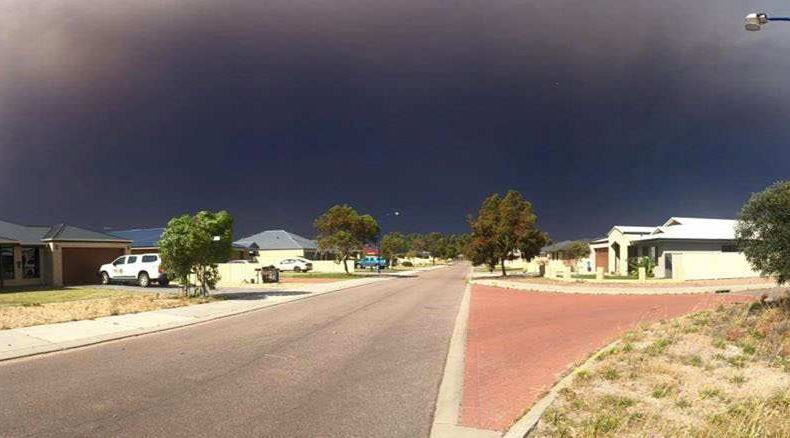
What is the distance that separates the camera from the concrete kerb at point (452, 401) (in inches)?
233

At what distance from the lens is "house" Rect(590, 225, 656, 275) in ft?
143

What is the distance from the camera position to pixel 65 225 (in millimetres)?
36312

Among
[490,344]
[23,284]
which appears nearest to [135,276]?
[23,284]

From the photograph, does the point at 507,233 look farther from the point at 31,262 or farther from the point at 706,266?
the point at 31,262

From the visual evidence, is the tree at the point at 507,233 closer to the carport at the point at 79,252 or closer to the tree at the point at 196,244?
the tree at the point at 196,244

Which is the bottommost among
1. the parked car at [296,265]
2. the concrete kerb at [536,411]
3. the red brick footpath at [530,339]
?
the parked car at [296,265]

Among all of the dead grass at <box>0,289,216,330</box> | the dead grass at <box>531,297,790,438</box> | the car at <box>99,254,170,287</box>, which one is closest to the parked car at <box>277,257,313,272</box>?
the car at <box>99,254,170,287</box>

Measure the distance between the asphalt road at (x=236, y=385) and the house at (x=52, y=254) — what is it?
Result: 24249 millimetres

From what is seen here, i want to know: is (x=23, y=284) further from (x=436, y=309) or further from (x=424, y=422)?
(x=424, y=422)

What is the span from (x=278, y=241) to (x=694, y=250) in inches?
2303

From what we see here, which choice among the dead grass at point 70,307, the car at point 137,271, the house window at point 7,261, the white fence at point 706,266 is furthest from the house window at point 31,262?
the white fence at point 706,266

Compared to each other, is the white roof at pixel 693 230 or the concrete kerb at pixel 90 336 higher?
the white roof at pixel 693 230

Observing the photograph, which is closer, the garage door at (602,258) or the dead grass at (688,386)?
the dead grass at (688,386)

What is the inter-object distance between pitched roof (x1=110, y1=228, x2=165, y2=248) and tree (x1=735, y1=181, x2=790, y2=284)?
144 ft
